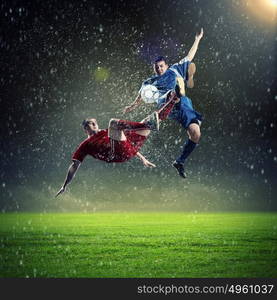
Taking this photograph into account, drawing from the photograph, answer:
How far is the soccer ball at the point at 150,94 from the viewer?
5.42 metres

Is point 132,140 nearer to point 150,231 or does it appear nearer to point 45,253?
point 45,253

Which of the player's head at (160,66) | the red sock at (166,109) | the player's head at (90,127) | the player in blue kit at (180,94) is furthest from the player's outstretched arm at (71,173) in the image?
the player's head at (160,66)

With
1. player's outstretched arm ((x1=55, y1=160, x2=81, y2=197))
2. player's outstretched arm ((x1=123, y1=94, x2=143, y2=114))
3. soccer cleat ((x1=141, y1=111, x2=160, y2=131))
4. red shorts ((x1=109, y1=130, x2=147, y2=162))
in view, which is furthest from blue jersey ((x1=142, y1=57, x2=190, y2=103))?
player's outstretched arm ((x1=55, y1=160, x2=81, y2=197))

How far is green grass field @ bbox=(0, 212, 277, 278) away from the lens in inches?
191

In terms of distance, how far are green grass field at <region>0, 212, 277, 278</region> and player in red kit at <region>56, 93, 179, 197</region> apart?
0.93 metres

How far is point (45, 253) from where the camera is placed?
569cm

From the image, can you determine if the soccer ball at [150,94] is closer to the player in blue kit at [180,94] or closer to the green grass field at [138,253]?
the player in blue kit at [180,94]

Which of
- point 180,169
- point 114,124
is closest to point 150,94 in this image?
point 114,124

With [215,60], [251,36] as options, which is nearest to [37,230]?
[215,60]

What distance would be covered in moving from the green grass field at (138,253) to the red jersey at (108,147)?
4.06 feet

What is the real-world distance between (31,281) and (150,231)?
3.62 meters

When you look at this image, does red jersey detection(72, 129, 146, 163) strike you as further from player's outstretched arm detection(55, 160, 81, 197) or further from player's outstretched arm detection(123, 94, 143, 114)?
player's outstretched arm detection(123, 94, 143, 114)

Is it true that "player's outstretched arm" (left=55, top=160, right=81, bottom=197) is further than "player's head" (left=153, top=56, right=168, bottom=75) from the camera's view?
No

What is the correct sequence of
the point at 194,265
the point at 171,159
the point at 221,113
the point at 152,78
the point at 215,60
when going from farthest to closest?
the point at 221,113 < the point at 215,60 < the point at 171,159 < the point at 152,78 < the point at 194,265
